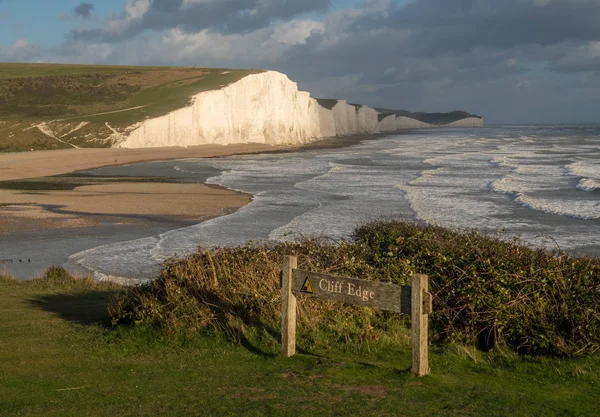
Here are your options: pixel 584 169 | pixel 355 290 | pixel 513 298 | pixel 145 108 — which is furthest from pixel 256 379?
pixel 145 108

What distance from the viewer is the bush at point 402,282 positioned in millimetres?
7621

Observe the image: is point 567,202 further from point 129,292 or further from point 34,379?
point 34,379

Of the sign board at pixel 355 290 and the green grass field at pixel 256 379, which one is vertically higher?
the sign board at pixel 355 290

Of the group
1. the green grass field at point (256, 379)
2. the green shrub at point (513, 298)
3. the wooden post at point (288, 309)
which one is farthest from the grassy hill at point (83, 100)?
the wooden post at point (288, 309)

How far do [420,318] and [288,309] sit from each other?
1.51 metres

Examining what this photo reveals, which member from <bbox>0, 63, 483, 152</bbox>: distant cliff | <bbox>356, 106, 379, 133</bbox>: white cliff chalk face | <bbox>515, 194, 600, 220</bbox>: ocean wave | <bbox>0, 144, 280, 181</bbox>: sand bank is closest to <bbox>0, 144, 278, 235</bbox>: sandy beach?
<bbox>0, 144, 280, 181</bbox>: sand bank

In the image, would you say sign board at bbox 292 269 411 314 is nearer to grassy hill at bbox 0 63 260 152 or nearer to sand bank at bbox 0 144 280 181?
sand bank at bbox 0 144 280 181

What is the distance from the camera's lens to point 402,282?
8570 mm

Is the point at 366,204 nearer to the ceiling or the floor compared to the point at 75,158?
nearer to the floor

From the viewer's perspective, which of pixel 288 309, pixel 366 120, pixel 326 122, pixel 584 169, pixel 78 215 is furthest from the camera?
pixel 366 120

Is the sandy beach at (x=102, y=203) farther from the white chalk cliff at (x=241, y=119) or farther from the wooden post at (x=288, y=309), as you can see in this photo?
the white chalk cliff at (x=241, y=119)

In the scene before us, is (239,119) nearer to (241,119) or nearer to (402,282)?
(241,119)

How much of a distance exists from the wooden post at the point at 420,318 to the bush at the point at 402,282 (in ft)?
3.90

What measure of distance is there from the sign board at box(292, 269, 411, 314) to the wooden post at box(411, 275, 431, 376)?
4.1 inches
